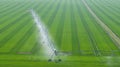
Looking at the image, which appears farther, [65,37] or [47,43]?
[65,37]

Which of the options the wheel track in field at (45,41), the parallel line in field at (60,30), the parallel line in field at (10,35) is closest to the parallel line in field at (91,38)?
the parallel line in field at (60,30)

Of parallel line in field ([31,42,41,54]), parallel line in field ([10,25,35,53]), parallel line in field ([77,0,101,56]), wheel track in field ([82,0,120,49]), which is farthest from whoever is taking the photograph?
wheel track in field ([82,0,120,49])

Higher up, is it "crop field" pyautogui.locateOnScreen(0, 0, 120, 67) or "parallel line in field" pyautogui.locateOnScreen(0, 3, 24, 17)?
"parallel line in field" pyautogui.locateOnScreen(0, 3, 24, 17)

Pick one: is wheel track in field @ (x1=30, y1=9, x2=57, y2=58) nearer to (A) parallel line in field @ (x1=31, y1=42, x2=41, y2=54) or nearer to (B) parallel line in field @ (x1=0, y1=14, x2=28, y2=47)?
(A) parallel line in field @ (x1=31, y1=42, x2=41, y2=54)

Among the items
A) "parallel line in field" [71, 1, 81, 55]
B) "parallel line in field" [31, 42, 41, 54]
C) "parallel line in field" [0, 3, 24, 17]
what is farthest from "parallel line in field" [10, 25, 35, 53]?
"parallel line in field" [0, 3, 24, 17]

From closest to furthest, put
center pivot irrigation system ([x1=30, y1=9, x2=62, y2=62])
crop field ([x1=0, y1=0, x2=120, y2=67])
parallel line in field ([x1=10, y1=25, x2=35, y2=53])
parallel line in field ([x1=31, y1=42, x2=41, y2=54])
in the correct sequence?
1. crop field ([x1=0, y1=0, x2=120, y2=67])
2. center pivot irrigation system ([x1=30, y1=9, x2=62, y2=62])
3. parallel line in field ([x1=31, y1=42, x2=41, y2=54])
4. parallel line in field ([x1=10, y1=25, x2=35, y2=53])

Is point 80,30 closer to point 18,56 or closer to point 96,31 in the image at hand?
point 96,31

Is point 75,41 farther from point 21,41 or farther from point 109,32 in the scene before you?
point 109,32

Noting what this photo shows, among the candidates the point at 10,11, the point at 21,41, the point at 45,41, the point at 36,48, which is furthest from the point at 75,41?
the point at 10,11
